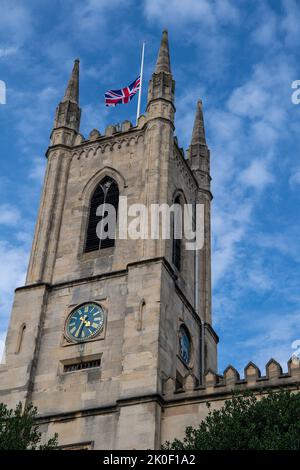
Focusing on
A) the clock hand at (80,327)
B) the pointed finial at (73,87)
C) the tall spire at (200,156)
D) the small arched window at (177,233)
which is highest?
the pointed finial at (73,87)

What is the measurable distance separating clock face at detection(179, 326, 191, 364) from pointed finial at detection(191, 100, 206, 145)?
14.7m

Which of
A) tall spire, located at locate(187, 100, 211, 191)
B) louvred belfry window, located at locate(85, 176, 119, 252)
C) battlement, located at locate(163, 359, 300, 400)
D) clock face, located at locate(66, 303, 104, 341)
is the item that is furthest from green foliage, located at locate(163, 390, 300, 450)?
tall spire, located at locate(187, 100, 211, 191)

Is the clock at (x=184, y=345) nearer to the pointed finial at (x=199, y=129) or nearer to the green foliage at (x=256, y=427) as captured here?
the green foliage at (x=256, y=427)

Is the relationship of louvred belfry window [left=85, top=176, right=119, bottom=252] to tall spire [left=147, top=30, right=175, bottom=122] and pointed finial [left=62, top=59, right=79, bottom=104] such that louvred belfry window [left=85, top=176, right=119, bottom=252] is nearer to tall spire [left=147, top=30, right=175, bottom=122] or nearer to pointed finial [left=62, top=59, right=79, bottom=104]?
tall spire [left=147, top=30, right=175, bottom=122]

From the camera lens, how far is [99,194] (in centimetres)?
4166

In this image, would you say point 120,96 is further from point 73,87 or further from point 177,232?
point 177,232

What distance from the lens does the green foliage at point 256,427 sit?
75.5 feet

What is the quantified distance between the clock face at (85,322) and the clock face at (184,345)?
382 cm

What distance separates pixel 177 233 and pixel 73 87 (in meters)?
12.4

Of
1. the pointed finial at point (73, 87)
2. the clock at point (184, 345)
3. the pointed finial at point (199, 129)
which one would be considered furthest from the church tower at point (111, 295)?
the pointed finial at point (199, 129)

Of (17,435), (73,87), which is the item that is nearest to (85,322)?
(17,435)

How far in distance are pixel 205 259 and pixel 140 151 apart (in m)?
6.71
